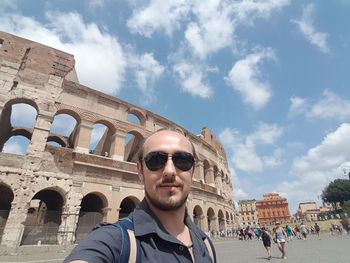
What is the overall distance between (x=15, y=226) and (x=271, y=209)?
95803mm

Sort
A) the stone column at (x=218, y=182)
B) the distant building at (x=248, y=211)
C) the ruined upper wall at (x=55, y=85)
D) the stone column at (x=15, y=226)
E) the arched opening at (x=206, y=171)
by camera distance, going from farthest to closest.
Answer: the distant building at (x=248, y=211) → the stone column at (x=218, y=182) → the arched opening at (x=206, y=171) → the ruined upper wall at (x=55, y=85) → the stone column at (x=15, y=226)

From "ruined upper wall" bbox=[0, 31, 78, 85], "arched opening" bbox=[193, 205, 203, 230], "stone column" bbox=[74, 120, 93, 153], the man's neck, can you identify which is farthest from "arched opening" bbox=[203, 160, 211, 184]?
the man's neck

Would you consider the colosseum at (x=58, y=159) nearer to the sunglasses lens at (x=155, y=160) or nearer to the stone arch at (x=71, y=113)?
the stone arch at (x=71, y=113)

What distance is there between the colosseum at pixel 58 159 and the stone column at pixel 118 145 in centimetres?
7

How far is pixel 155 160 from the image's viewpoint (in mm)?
1693

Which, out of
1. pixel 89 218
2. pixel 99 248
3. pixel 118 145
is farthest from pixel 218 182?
pixel 99 248

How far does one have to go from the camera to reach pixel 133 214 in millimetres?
1397

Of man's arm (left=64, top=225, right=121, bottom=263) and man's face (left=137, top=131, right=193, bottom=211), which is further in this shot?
man's face (left=137, top=131, right=193, bottom=211)

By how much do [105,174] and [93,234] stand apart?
1372cm

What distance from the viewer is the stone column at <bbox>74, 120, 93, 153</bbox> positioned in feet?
46.8

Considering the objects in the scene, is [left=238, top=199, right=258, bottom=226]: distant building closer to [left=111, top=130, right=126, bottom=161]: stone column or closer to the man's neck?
[left=111, top=130, right=126, bottom=161]: stone column

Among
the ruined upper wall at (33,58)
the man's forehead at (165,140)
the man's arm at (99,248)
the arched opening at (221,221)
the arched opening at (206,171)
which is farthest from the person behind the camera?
the arched opening at (206,171)

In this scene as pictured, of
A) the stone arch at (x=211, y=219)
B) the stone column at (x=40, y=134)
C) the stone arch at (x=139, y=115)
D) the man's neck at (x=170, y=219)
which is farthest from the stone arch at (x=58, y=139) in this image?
the man's neck at (x=170, y=219)

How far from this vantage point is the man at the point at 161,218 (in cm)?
116
